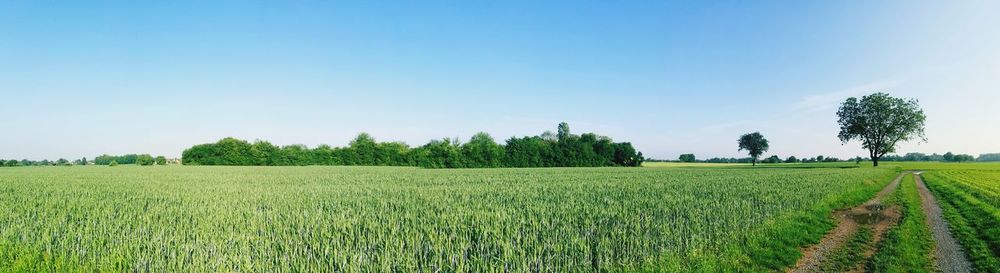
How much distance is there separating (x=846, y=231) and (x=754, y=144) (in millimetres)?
136672

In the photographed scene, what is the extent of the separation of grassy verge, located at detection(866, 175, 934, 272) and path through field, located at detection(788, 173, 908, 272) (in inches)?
9.4

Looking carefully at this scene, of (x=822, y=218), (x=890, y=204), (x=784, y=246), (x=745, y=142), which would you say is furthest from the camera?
(x=745, y=142)

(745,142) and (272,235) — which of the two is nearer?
(272,235)

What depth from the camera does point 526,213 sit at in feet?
43.9

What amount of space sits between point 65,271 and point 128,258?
0.90m

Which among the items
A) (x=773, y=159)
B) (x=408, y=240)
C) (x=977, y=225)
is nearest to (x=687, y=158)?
(x=773, y=159)

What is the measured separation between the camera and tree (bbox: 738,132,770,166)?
133 metres

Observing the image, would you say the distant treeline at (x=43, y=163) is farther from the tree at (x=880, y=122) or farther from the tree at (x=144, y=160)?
the tree at (x=880, y=122)

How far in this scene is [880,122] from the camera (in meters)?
75.4

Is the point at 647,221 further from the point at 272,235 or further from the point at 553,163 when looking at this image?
the point at 553,163

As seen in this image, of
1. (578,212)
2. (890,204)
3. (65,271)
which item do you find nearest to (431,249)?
(65,271)

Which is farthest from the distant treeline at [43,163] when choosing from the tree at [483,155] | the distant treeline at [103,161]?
the tree at [483,155]

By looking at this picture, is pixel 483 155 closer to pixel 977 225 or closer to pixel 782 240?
pixel 977 225

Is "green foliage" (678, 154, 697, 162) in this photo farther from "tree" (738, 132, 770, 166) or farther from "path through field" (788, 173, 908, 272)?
"path through field" (788, 173, 908, 272)
